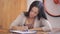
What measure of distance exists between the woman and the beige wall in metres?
0.06

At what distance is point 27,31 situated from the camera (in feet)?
3.71

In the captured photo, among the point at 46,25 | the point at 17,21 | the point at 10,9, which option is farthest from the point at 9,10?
the point at 46,25

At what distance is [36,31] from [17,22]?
0.19 metres

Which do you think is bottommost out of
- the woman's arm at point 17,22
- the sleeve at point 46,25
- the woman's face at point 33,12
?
the sleeve at point 46,25

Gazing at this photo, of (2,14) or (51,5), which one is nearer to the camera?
(2,14)

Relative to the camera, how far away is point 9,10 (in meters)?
1.12

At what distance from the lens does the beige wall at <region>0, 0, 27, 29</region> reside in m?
1.10

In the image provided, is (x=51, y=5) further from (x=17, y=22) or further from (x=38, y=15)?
(x=17, y=22)

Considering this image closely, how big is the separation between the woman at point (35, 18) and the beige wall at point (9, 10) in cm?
6

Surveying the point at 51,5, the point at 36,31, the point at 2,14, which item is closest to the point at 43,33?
the point at 36,31

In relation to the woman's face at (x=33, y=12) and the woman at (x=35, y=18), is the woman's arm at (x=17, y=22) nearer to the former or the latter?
the woman at (x=35, y=18)

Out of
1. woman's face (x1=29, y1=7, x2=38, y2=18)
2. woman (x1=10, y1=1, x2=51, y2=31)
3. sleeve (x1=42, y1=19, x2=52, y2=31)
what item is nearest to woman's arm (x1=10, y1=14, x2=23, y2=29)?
woman (x1=10, y1=1, x2=51, y2=31)

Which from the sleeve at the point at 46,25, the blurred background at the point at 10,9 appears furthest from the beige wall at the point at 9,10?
the sleeve at the point at 46,25

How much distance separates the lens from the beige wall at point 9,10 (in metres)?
1.10
